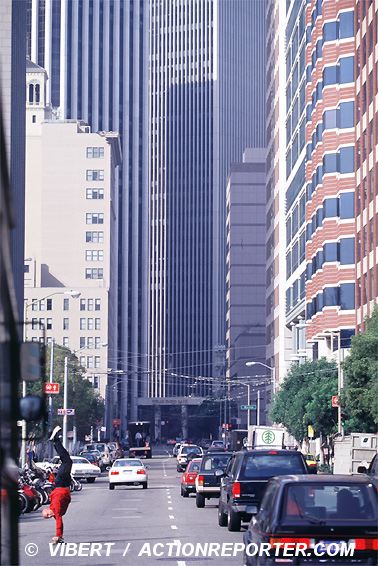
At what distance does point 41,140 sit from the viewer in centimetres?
18388

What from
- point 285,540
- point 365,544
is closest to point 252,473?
point 365,544

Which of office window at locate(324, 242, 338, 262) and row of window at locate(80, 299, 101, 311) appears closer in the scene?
office window at locate(324, 242, 338, 262)

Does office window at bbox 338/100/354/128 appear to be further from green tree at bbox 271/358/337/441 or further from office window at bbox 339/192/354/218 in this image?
green tree at bbox 271/358/337/441

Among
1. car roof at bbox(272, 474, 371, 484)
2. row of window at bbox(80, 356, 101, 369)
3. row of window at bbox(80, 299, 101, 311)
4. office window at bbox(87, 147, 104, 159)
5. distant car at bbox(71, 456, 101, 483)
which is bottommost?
distant car at bbox(71, 456, 101, 483)

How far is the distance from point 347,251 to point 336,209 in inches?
131

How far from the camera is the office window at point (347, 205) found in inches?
3140

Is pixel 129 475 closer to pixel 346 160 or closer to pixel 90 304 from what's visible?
pixel 346 160

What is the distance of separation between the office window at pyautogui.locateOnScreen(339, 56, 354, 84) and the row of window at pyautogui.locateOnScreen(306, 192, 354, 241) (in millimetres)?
7261

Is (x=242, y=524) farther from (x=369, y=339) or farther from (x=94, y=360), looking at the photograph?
(x=94, y=360)

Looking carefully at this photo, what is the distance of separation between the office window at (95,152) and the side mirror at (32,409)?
16953cm

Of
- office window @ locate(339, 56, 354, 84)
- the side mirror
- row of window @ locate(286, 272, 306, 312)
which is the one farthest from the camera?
row of window @ locate(286, 272, 306, 312)

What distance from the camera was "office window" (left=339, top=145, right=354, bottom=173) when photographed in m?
80.0

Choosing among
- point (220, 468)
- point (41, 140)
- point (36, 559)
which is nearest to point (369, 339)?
point (220, 468)

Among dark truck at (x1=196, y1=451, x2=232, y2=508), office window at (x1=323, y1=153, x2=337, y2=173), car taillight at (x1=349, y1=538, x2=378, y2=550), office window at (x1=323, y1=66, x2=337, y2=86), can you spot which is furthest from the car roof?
office window at (x1=323, y1=66, x2=337, y2=86)
